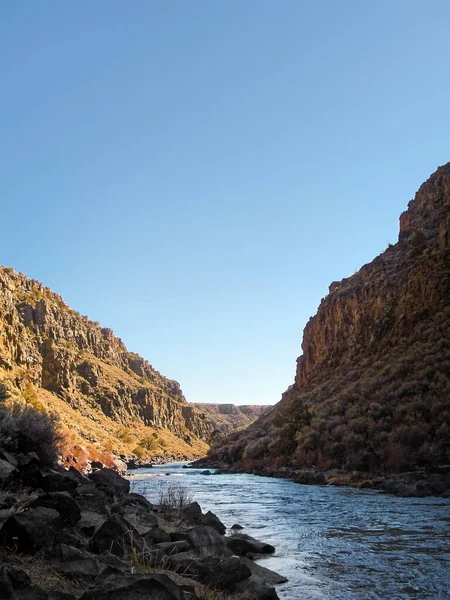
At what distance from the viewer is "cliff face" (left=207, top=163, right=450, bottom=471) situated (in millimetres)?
30031

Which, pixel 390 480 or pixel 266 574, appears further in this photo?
pixel 390 480

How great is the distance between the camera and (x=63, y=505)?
8.39 metres

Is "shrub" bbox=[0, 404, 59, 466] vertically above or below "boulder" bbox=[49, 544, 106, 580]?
above

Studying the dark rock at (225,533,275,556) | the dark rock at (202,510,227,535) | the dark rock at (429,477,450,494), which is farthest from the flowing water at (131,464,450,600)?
the dark rock at (429,477,450,494)

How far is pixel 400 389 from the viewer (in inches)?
1362

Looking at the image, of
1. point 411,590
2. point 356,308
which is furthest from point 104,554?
point 356,308

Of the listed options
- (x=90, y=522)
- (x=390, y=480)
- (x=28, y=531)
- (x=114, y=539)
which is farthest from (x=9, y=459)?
(x=390, y=480)

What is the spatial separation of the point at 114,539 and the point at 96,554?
0.40m

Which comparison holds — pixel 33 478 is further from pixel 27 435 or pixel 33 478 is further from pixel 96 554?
pixel 27 435

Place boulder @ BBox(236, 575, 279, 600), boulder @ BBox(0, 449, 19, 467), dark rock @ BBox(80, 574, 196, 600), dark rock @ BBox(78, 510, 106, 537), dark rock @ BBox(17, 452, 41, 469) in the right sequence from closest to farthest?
dark rock @ BBox(80, 574, 196, 600) < boulder @ BBox(236, 575, 279, 600) < dark rock @ BBox(78, 510, 106, 537) < boulder @ BBox(0, 449, 19, 467) < dark rock @ BBox(17, 452, 41, 469)

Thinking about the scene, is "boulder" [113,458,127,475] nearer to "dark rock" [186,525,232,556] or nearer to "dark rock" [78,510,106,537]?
"dark rock" [78,510,106,537]

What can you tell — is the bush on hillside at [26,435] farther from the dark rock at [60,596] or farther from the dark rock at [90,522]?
the dark rock at [60,596]

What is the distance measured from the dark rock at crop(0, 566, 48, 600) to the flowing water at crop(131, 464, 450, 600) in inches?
190

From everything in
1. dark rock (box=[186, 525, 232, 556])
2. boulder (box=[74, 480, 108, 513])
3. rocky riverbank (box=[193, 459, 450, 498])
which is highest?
boulder (box=[74, 480, 108, 513])
